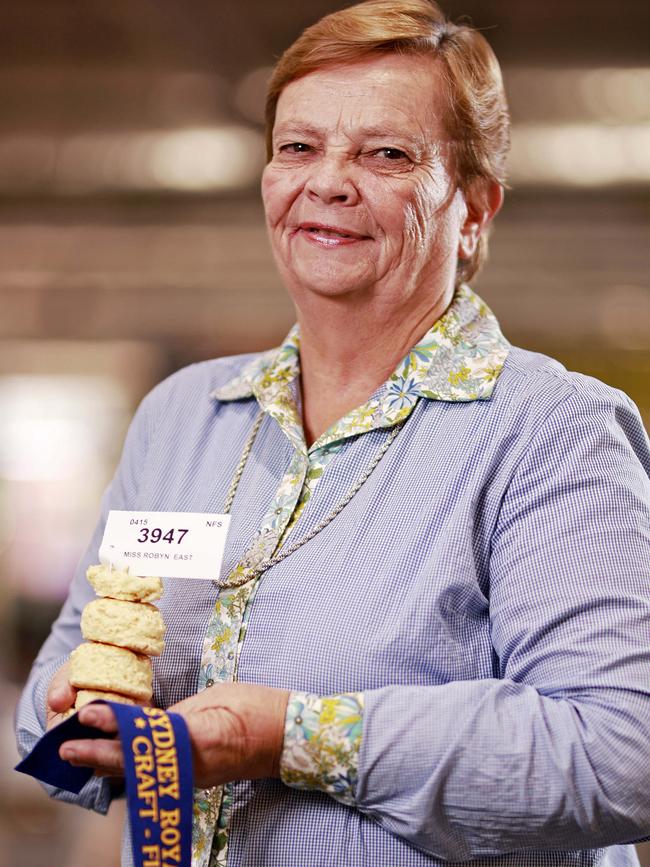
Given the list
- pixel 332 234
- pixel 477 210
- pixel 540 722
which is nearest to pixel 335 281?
pixel 332 234

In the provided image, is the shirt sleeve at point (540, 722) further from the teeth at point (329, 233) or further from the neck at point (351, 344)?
the teeth at point (329, 233)

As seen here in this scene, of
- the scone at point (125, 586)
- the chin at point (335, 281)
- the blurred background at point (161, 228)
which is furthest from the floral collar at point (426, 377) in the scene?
the blurred background at point (161, 228)

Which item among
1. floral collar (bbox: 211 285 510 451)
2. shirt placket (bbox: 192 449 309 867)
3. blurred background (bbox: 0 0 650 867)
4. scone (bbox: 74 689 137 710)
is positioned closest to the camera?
scone (bbox: 74 689 137 710)

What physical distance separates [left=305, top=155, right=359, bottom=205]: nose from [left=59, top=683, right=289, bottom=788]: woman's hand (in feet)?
2.30

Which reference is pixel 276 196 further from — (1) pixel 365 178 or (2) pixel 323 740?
(2) pixel 323 740

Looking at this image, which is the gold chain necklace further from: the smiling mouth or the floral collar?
the smiling mouth

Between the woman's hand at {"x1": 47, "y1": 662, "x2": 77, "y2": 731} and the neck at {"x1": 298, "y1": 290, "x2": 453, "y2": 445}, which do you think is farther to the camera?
the neck at {"x1": 298, "y1": 290, "x2": 453, "y2": 445}

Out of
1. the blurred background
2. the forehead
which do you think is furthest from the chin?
the blurred background

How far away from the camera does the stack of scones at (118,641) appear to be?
1.19 meters

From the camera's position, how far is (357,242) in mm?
1455

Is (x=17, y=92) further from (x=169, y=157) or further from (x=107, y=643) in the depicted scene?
(x=107, y=643)

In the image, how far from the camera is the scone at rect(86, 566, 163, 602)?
124cm

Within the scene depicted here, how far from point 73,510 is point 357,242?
731 cm

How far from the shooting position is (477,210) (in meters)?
1.64
